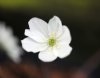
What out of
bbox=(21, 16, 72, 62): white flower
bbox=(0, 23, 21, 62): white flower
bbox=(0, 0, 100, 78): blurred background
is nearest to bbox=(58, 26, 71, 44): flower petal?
bbox=(21, 16, 72, 62): white flower

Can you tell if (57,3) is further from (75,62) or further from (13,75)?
(13,75)

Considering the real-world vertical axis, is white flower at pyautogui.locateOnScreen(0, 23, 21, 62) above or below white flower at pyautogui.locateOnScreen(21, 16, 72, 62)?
above

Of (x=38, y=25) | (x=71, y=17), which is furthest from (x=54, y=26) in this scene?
(x=71, y=17)

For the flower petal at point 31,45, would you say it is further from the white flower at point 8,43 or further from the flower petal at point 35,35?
the white flower at point 8,43

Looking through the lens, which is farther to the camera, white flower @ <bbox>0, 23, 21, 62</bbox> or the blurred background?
the blurred background

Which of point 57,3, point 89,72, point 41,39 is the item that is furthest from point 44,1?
point 41,39

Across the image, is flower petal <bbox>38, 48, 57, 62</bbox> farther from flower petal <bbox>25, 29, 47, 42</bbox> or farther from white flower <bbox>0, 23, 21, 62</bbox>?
white flower <bbox>0, 23, 21, 62</bbox>

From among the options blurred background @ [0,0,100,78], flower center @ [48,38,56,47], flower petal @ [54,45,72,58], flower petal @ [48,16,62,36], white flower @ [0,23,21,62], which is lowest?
flower petal @ [54,45,72,58]

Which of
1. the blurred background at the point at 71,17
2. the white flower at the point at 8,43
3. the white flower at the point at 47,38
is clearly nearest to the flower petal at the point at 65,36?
the white flower at the point at 47,38
